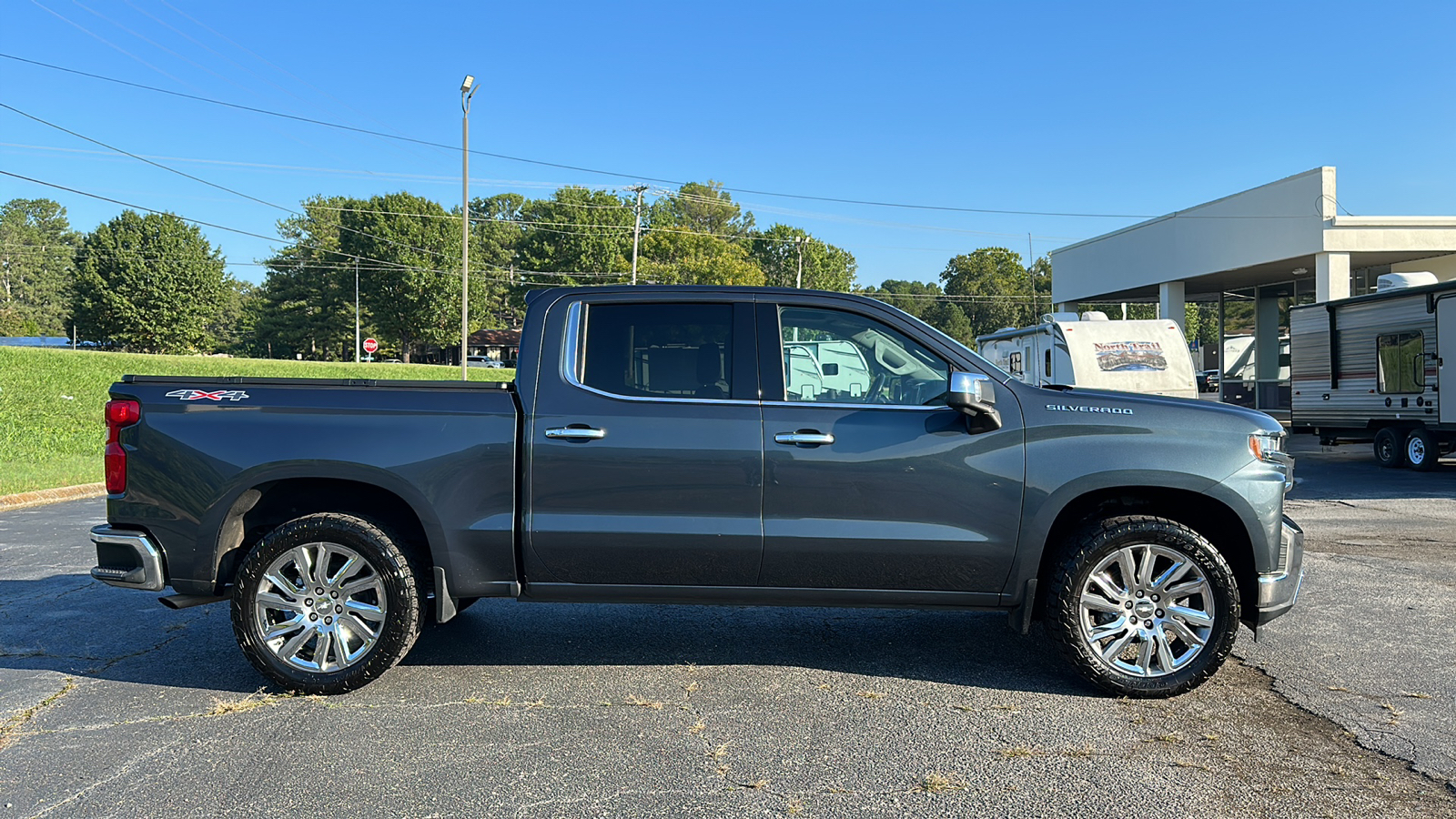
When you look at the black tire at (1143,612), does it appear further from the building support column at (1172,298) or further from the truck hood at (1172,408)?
the building support column at (1172,298)

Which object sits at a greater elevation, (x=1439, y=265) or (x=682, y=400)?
(x=1439, y=265)

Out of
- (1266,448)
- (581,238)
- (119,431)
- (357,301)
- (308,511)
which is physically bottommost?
(308,511)

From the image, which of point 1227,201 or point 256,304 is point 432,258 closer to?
point 256,304

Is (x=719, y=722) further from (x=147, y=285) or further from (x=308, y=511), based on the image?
(x=147, y=285)

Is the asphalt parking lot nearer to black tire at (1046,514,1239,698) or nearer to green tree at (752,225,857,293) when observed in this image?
black tire at (1046,514,1239,698)

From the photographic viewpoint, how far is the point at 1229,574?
4.49m

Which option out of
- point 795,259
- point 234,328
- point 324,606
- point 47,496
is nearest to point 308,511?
point 324,606

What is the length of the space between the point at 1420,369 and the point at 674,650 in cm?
1417

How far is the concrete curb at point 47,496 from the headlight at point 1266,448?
11.7 meters

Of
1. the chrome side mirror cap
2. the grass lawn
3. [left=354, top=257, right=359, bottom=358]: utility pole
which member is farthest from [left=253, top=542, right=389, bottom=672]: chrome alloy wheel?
[left=354, top=257, right=359, bottom=358]: utility pole

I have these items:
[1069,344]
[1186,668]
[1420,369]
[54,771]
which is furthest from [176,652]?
[1420,369]

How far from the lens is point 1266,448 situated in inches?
180

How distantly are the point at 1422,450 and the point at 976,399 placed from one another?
1415 cm

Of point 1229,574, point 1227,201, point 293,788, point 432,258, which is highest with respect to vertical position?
point 432,258
